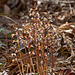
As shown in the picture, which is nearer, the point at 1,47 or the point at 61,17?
the point at 1,47

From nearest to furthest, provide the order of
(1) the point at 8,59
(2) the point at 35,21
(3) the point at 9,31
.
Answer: (2) the point at 35,21
(1) the point at 8,59
(3) the point at 9,31

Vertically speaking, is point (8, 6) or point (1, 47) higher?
point (8, 6)

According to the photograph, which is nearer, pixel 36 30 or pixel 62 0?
pixel 36 30

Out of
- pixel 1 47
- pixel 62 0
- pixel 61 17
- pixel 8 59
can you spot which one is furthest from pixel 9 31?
pixel 62 0

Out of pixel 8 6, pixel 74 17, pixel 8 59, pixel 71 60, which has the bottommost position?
pixel 71 60

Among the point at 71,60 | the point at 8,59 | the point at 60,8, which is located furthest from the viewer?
the point at 60,8

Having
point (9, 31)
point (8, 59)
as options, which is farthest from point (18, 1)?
point (8, 59)

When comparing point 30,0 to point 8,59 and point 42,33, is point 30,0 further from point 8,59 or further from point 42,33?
point 42,33

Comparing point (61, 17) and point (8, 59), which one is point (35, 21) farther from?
point (61, 17)

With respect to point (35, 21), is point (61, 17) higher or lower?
lower
